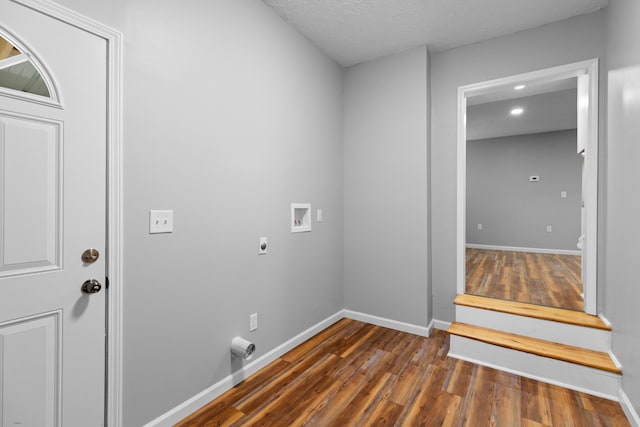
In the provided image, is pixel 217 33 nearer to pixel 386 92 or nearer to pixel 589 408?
pixel 386 92

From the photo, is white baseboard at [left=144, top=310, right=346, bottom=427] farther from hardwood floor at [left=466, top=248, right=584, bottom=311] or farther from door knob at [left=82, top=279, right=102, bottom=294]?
hardwood floor at [left=466, top=248, right=584, bottom=311]

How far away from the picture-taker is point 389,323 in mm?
2955

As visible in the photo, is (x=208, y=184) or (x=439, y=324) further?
(x=439, y=324)

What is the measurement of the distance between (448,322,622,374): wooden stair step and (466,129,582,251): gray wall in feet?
16.8

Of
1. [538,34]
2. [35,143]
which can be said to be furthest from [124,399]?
[538,34]

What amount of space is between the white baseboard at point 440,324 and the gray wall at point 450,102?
0.04 metres

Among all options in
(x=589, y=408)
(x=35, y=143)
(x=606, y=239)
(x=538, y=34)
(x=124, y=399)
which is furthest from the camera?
(x=538, y=34)

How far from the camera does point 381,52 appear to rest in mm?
2885

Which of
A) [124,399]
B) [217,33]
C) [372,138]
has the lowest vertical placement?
[124,399]

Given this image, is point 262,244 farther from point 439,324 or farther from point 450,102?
point 450,102

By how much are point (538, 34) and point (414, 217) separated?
1.85m

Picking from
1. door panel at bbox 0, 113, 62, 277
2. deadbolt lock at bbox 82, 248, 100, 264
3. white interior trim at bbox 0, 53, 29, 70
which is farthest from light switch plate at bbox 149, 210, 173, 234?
white interior trim at bbox 0, 53, 29, 70

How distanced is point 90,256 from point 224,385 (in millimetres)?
1167

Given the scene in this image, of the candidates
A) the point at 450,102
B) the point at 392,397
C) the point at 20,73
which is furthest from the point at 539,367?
the point at 20,73
